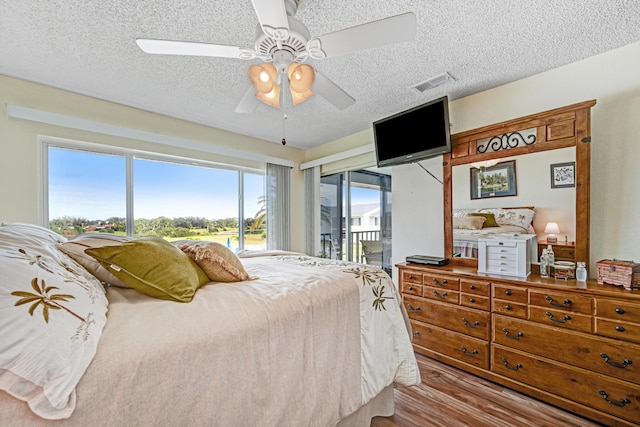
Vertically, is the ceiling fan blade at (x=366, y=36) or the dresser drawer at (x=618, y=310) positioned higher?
the ceiling fan blade at (x=366, y=36)

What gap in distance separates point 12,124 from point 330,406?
3320mm

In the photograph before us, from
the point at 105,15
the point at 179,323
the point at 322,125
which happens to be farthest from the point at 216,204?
the point at 179,323

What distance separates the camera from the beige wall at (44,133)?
7.38 ft

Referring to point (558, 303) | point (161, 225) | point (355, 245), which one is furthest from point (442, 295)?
point (161, 225)

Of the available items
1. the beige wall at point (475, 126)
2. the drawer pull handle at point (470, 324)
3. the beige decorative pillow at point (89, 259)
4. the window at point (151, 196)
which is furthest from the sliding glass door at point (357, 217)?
the beige decorative pillow at point (89, 259)

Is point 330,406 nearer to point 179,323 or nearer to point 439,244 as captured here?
point 179,323

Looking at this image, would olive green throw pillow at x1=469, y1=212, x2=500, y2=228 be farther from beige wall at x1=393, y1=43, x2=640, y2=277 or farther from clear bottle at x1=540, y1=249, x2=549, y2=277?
beige wall at x1=393, y1=43, x2=640, y2=277

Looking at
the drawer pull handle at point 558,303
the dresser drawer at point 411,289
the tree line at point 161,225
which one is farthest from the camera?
the tree line at point 161,225

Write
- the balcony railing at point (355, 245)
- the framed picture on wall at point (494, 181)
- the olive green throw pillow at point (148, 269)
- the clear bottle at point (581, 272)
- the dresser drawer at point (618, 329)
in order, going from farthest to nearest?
the balcony railing at point (355, 245)
the framed picture on wall at point (494, 181)
the clear bottle at point (581, 272)
the dresser drawer at point (618, 329)
the olive green throw pillow at point (148, 269)

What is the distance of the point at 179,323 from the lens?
92 cm

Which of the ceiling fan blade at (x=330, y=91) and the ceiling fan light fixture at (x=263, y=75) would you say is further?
the ceiling fan blade at (x=330, y=91)

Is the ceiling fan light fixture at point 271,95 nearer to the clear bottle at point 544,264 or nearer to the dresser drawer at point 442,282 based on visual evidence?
the dresser drawer at point 442,282

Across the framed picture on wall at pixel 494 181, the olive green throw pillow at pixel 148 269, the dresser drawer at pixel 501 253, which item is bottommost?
the dresser drawer at pixel 501 253

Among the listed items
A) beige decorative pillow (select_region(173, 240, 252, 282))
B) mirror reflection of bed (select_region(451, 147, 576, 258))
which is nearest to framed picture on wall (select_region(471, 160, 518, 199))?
mirror reflection of bed (select_region(451, 147, 576, 258))
